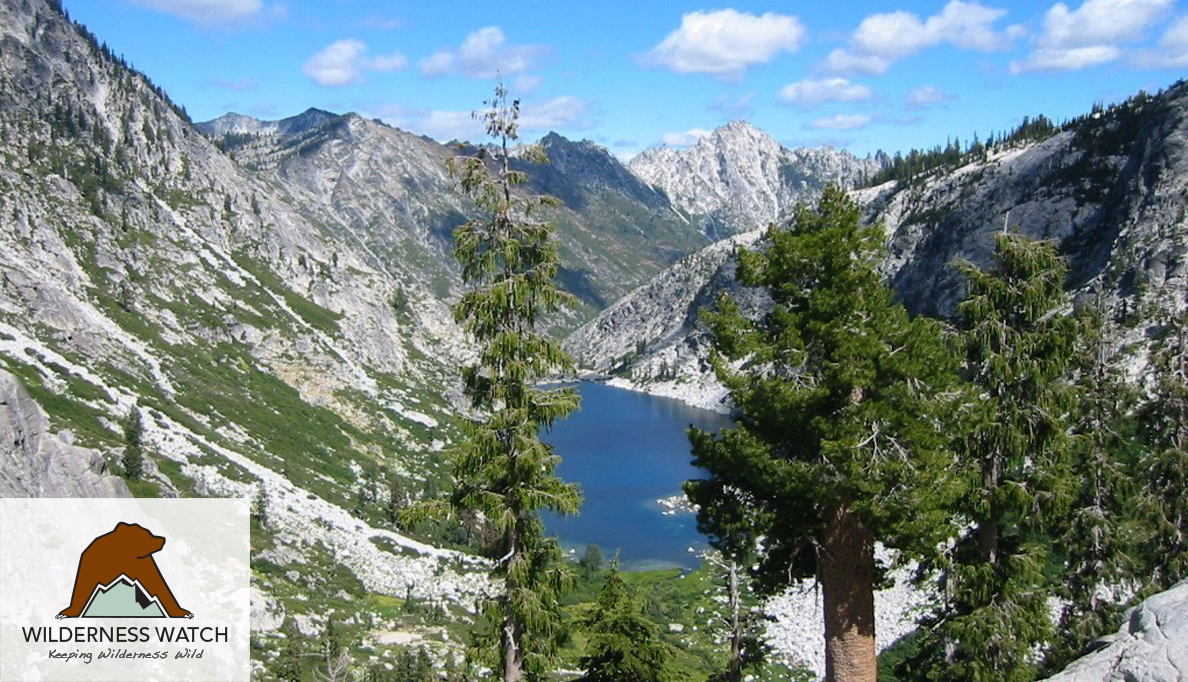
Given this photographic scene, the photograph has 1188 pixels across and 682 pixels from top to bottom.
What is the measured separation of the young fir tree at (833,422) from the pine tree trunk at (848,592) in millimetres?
30

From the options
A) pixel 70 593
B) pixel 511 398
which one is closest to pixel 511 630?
pixel 511 398

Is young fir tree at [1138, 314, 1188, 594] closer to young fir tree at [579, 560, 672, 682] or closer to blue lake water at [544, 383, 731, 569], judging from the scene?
young fir tree at [579, 560, 672, 682]

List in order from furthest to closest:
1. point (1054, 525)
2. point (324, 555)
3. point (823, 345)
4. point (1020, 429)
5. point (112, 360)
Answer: point (112, 360) < point (324, 555) < point (1054, 525) < point (1020, 429) < point (823, 345)

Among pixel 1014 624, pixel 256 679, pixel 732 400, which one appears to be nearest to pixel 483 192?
pixel 732 400

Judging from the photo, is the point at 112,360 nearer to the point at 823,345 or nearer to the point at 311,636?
the point at 311,636

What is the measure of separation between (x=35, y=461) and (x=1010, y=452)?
55.0 meters

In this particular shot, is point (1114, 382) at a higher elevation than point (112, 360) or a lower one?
lower

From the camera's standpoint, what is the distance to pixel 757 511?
19281 mm

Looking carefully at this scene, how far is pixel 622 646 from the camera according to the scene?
26453 millimetres

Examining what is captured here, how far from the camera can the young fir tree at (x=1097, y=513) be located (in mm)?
25062

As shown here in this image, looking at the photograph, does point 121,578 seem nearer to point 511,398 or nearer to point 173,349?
point 511,398

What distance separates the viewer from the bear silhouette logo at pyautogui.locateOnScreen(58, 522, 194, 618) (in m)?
22.7

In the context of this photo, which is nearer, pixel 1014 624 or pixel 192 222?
pixel 1014 624

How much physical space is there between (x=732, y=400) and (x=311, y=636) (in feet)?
179
